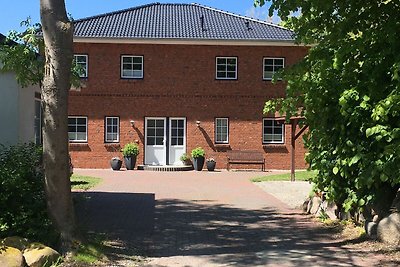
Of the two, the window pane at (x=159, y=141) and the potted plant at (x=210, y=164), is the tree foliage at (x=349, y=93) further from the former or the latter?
the window pane at (x=159, y=141)

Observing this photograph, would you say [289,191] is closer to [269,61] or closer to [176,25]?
[269,61]

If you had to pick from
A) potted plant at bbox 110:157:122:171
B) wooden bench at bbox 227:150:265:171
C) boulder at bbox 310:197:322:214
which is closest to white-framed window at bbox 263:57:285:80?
wooden bench at bbox 227:150:265:171

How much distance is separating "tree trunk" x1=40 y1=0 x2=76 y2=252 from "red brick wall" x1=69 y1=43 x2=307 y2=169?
18367 mm

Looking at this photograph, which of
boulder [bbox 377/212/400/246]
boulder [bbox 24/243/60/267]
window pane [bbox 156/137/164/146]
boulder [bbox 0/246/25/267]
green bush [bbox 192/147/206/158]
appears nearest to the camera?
boulder [bbox 0/246/25/267]

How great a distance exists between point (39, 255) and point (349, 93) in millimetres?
4664

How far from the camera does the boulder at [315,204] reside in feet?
38.4

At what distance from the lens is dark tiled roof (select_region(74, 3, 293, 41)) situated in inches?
1026

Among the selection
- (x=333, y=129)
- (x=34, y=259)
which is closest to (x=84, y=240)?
(x=34, y=259)

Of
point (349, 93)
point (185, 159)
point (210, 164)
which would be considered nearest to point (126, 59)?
point (185, 159)

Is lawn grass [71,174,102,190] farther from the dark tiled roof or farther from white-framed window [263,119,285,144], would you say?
white-framed window [263,119,285,144]

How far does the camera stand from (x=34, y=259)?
665 cm

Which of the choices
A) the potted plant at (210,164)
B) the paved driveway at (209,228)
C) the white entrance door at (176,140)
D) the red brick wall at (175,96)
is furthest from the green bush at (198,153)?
the paved driveway at (209,228)

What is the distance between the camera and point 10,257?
6.50 m

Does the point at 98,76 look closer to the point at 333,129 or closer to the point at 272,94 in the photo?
the point at 272,94
